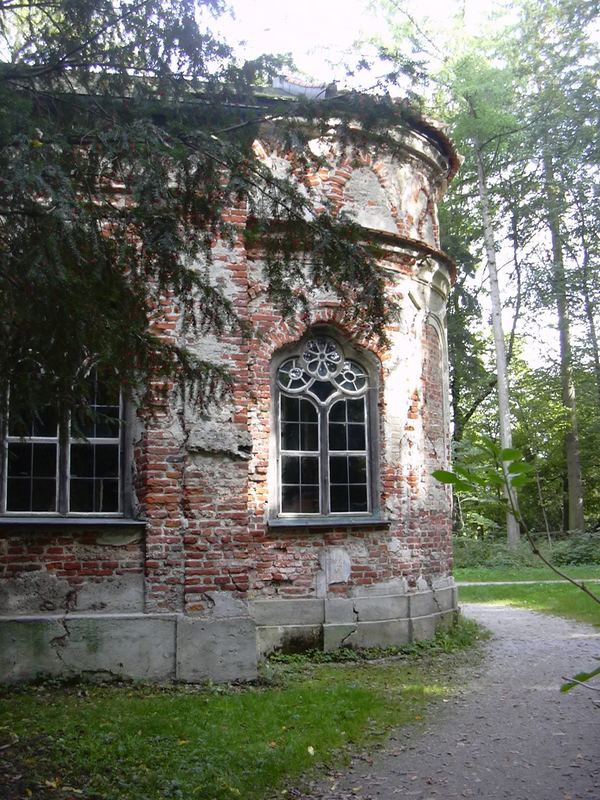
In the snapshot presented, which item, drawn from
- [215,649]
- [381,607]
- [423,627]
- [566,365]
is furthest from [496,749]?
[566,365]

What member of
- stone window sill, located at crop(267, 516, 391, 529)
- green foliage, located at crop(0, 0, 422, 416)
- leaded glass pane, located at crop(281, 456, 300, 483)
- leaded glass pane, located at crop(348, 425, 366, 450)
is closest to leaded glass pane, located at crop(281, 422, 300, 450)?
leaded glass pane, located at crop(281, 456, 300, 483)

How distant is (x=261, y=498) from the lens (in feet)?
32.6

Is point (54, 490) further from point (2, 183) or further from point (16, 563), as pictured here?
point (2, 183)

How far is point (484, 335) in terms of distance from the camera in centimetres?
3547

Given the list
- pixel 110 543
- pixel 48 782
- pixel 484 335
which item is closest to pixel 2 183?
pixel 48 782

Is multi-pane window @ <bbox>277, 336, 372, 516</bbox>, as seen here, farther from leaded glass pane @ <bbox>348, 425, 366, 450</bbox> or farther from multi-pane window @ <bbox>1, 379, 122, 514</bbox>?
multi-pane window @ <bbox>1, 379, 122, 514</bbox>

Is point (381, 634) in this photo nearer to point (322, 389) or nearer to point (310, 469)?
point (310, 469)

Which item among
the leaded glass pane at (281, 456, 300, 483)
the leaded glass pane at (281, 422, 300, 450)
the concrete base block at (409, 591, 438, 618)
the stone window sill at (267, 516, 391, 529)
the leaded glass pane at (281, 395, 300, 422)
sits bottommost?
the concrete base block at (409, 591, 438, 618)

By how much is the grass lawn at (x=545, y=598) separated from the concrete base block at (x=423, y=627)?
3.65m

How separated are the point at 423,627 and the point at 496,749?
13.3ft

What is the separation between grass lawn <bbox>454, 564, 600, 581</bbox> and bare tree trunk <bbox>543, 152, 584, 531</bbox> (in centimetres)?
554

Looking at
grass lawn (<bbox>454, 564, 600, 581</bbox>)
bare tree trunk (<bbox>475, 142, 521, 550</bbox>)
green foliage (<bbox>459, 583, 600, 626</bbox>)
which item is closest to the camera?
green foliage (<bbox>459, 583, 600, 626</bbox>)

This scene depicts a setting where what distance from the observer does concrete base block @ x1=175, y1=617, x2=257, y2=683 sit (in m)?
8.52

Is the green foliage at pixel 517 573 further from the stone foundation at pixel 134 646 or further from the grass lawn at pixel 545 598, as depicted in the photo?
the stone foundation at pixel 134 646
